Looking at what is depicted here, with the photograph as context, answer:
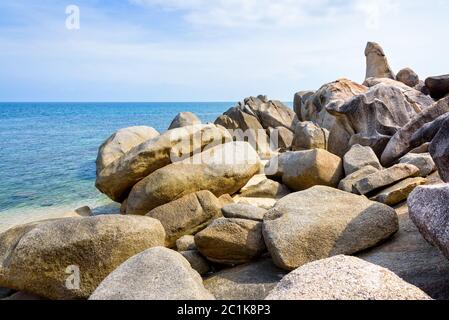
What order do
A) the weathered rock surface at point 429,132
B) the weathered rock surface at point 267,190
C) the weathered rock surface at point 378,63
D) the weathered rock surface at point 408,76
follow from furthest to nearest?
the weathered rock surface at point 378,63 → the weathered rock surface at point 408,76 → the weathered rock surface at point 267,190 → the weathered rock surface at point 429,132

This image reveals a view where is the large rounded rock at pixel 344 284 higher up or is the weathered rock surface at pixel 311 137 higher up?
the weathered rock surface at pixel 311 137

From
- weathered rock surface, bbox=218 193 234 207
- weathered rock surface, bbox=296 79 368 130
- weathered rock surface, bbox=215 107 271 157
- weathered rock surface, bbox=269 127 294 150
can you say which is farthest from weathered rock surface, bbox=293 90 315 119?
weathered rock surface, bbox=218 193 234 207

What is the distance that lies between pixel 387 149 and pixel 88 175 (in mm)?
13572

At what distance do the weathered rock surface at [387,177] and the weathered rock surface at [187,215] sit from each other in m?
2.86

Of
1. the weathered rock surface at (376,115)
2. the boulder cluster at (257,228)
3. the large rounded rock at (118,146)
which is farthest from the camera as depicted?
the large rounded rock at (118,146)

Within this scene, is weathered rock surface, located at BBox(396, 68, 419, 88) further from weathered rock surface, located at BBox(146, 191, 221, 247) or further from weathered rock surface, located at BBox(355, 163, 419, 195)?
weathered rock surface, located at BBox(146, 191, 221, 247)

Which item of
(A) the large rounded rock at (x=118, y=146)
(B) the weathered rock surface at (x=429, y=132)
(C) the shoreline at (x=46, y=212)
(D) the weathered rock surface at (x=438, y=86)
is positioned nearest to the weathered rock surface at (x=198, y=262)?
(B) the weathered rock surface at (x=429, y=132)

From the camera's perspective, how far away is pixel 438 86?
1235cm

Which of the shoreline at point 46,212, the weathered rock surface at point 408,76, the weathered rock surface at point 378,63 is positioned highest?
the weathered rock surface at point 378,63

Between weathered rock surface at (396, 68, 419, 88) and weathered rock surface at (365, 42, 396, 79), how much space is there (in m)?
0.74

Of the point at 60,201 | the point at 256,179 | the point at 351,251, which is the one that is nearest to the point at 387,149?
the point at 256,179

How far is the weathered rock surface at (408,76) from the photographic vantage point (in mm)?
23516

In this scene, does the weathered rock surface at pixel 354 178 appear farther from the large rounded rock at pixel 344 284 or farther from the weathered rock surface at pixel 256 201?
the large rounded rock at pixel 344 284
